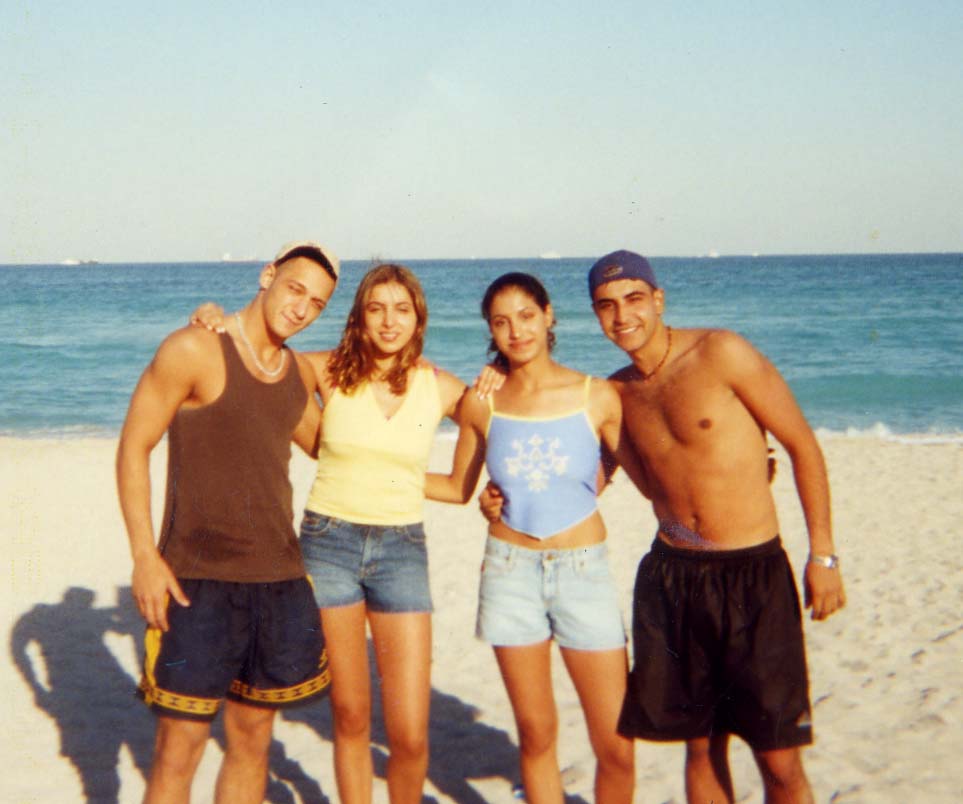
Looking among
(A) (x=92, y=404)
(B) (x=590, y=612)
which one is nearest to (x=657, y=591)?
(B) (x=590, y=612)

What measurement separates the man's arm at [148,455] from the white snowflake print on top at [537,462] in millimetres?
1206

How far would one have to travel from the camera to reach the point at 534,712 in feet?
11.2

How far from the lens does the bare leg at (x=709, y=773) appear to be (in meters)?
3.50

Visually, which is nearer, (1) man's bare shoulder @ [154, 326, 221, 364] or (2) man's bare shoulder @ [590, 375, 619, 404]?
(1) man's bare shoulder @ [154, 326, 221, 364]

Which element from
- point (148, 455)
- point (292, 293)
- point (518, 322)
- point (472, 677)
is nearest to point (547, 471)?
point (518, 322)

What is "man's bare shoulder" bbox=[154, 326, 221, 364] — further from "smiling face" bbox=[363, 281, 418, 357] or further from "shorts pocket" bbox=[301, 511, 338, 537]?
"shorts pocket" bbox=[301, 511, 338, 537]

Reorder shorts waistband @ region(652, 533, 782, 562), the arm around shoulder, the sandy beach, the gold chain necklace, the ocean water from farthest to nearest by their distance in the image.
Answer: the ocean water < the sandy beach < the arm around shoulder < the gold chain necklace < shorts waistband @ region(652, 533, 782, 562)

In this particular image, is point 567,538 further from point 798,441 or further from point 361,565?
point 798,441

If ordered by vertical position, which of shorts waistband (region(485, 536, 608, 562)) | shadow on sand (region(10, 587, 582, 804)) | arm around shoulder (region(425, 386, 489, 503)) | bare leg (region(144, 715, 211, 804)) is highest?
arm around shoulder (region(425, 386, 489, 503))

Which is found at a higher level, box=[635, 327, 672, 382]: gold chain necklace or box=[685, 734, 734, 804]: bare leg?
box=[635, 327, 672, 382]: gold chain necklace

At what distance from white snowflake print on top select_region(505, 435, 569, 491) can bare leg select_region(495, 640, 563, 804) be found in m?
0.61

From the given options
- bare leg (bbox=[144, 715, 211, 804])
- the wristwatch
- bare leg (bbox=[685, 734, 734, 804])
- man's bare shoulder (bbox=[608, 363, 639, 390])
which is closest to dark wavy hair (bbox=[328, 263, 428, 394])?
man's bare shoulder (bbox=[608, 363, 639, 390])

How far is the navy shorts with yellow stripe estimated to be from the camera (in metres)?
3.04

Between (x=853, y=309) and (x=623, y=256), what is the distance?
1524 inches
